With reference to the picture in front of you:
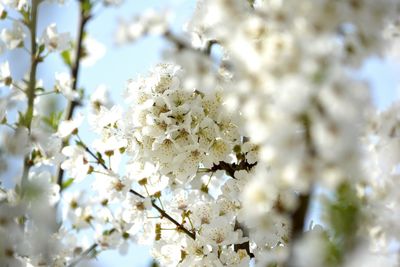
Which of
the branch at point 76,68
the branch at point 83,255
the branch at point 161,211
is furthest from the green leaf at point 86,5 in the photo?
the branch at point 83,255

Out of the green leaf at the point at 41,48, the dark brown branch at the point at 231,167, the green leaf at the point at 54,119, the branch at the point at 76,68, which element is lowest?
the green leaf at the point at 54,119

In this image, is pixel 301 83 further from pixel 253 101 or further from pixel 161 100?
pixel 161 100

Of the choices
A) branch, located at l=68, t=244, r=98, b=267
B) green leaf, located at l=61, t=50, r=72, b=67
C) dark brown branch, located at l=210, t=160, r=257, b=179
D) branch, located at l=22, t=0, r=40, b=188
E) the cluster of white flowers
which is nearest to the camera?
branch, located at l=68, t=244, r=98, b=267

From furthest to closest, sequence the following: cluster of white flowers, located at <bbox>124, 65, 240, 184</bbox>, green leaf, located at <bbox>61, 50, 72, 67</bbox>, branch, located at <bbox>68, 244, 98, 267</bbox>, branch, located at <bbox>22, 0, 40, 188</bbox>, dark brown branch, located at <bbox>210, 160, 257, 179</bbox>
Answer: green leaf, located at <bbox>61, 50, 72, 67</bbox>
dark brown branch, located at <bbox>210, 160, 257, 179</bbox>
cluster of white flowers, located at <bbox>124, 65, 240, 184</bbox>
branch, located at <bbox>22, 0, 40, 188</bbox>
branch, located at <bbox>68, 244, 98, 267</bbox>

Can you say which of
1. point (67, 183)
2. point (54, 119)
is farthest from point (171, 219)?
point (54, 119)

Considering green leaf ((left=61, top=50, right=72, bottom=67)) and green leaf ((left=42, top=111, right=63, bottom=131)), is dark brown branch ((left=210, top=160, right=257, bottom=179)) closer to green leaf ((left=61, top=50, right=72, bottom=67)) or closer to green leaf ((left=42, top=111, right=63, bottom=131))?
green leaf ((left=42, top=111, right=63, bottom=131))

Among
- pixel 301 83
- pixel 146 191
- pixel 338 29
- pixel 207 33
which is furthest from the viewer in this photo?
pixel 146 191

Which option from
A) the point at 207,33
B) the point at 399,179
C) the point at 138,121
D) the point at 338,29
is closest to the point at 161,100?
the point at 138,121

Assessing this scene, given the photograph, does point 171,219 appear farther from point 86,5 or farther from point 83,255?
point 86,5

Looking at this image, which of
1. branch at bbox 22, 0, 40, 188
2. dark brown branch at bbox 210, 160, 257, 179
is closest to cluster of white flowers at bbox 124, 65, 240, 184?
dark brown branch at bbox 210, 160, 257, 179

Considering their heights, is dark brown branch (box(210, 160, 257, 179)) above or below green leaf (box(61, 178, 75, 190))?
above

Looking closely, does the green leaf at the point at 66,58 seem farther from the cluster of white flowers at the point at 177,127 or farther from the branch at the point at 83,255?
the branch at the point at 83,255
